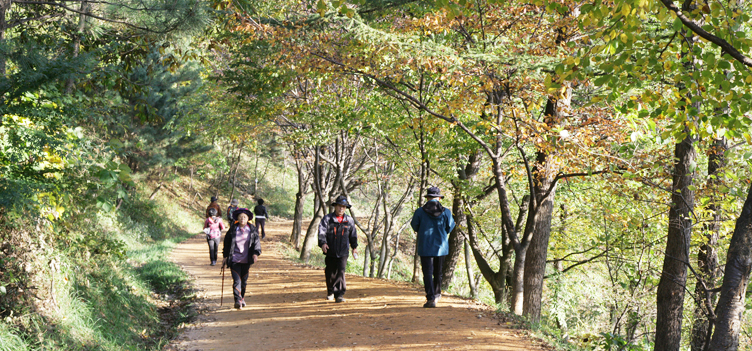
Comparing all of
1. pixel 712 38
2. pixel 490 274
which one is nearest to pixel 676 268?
pixel 490 274

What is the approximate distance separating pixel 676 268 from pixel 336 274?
562cm

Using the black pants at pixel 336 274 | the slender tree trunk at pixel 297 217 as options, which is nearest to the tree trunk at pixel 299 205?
the slender tree trunk at pixel 297 217

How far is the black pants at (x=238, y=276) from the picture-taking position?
8789mm

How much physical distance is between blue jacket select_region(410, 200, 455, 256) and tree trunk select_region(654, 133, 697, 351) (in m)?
3.51

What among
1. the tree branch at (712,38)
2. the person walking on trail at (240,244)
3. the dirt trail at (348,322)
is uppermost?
the tree branch at (712,38)

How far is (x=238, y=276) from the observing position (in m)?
8.92

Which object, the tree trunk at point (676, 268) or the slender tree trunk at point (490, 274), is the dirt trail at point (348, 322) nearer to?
the slender tree trunk at point (490, 274)

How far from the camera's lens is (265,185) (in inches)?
1843

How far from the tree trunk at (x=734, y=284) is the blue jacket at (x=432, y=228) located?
152 inches

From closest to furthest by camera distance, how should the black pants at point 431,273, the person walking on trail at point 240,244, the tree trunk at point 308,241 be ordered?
the black pants at point 431,273 < the person walking on trail at point 240,244 < the tree trunk at point 308,241

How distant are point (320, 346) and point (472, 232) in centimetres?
663

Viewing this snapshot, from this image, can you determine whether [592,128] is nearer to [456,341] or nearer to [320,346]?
[456,341]

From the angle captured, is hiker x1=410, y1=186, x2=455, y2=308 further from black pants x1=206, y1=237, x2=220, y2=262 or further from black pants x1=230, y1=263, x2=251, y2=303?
black pants x1=206, y1=237, x2=220, y2=262

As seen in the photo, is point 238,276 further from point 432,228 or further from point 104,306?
point 432,228
